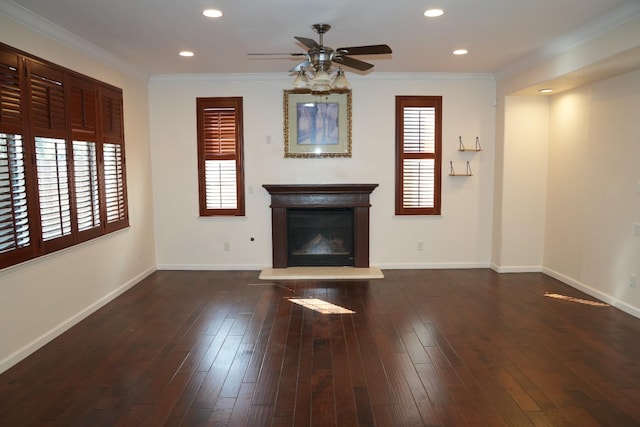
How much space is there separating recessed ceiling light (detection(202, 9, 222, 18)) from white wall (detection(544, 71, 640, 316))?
3946 mm

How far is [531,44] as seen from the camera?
4.64m

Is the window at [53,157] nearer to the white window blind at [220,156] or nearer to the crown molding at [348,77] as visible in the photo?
the crown molding at [348,77]

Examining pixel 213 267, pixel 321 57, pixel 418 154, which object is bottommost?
pixel 213 267

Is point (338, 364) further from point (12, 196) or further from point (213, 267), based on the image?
point (213, 267)

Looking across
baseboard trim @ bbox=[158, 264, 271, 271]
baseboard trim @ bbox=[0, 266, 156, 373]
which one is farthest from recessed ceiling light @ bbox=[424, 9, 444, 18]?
baseboard trim @ bbox=[0, 266, 156, 373]

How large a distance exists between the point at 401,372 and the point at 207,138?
4.29m

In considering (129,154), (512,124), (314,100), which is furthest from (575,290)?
(129,154)

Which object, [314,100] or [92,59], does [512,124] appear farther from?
[92,59]

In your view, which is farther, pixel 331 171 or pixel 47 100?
pixel 331 171

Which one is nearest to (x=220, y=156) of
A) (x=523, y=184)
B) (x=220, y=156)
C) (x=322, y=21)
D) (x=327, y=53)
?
(x=220, y=156)

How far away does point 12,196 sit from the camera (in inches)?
133

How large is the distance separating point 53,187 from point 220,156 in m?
2.56

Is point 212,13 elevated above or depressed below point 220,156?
above

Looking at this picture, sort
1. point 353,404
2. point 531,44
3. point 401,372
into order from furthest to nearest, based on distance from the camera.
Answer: point 531,44 → point 401,372 → point 353,404
